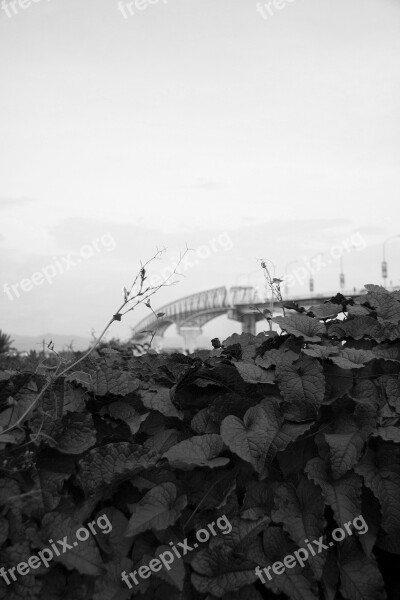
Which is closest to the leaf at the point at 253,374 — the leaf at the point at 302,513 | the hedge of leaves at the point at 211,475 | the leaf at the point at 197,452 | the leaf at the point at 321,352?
the hedge of leaves at the point at 211,475

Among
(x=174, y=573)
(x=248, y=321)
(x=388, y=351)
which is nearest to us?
(x=174, y=573)

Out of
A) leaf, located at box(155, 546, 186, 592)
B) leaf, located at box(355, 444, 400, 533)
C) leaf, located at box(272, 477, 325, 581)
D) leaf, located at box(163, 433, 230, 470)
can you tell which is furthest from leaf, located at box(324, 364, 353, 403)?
leaf, located at box(155, 546, 186, 592)

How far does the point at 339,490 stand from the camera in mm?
Result: 2055

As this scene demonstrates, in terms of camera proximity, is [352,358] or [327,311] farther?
[327,311]

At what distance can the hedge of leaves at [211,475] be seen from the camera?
6.39 ft

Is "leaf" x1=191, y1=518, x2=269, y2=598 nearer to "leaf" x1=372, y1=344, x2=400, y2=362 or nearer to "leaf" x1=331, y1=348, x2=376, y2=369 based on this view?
"leaf" x1=331, y1=348, x2=376, y2=369

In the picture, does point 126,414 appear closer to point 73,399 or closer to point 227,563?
point 73,399

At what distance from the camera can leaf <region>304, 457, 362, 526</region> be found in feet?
6.60

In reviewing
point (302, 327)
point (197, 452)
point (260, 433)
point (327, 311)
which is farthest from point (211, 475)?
point (327, 311)

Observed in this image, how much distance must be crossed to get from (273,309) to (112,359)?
1.11 metres

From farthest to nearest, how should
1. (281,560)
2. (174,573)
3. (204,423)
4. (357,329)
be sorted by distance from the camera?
1. (357,329)
2. (204,423)
3. (281,560)
4. (174,573)

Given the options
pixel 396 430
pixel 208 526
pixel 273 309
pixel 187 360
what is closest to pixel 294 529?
pixel 208 526

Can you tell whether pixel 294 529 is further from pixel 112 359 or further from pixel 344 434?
pixel 112 359

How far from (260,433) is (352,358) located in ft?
1.94
